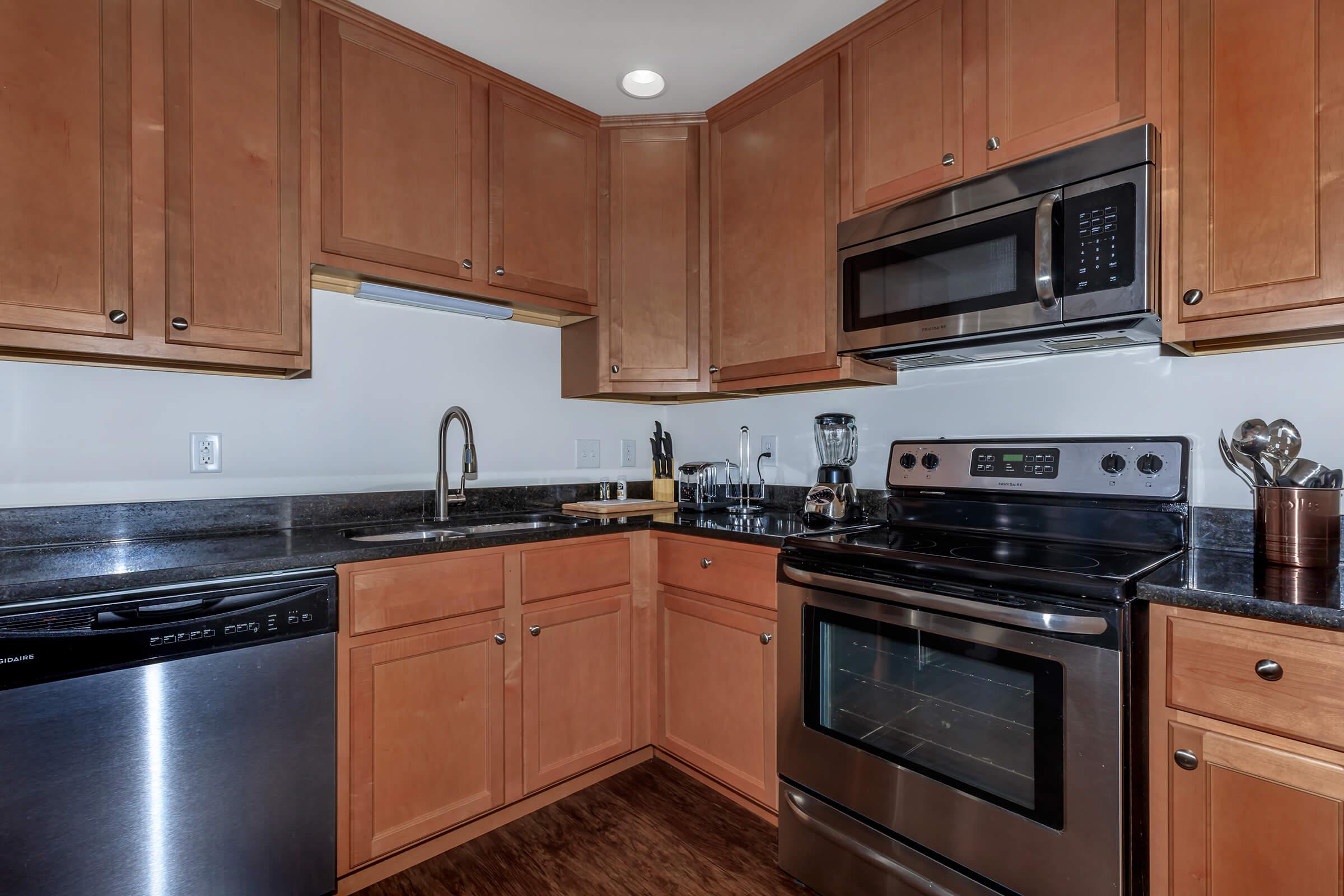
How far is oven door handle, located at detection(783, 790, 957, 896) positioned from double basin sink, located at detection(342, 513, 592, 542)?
39.7 inches

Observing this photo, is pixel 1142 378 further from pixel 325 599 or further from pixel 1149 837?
pixel 325 599

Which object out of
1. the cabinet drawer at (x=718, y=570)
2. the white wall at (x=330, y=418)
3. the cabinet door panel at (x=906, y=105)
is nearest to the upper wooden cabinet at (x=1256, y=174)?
A: the cabinet door panel at (x=906, y=105)

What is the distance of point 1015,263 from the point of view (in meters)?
1.58

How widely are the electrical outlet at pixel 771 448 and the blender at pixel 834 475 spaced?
9.1 inches

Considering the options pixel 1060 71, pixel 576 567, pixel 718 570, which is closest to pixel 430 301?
pixel 576 567

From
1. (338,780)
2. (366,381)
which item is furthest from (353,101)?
(338,780)

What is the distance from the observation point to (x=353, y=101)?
1.86 metres

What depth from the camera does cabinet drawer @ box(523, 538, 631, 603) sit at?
1916mm

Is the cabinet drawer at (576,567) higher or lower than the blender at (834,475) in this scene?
lower

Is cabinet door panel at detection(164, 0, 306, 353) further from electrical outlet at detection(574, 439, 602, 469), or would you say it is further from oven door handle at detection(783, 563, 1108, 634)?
oven door handle at detection(783, 563, 1108, 634)

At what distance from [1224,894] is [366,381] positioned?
8.08 ft

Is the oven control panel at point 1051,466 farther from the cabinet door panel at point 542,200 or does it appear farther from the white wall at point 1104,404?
the cabinet door panel at point 542,200

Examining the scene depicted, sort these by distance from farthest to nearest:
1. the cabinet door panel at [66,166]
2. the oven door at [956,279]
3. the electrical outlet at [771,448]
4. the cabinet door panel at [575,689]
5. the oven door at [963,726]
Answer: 1. the electrical outlet at [771,448]
2. the cabinet door panel at [575,689]
3. the oven door at [956,279]
4. the cabinet door panel at [66,166]
5. the oven door at [963,726]

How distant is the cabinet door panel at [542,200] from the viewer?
2.16 meters
